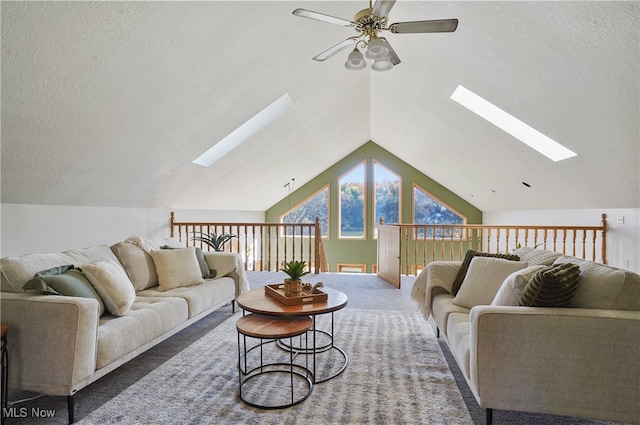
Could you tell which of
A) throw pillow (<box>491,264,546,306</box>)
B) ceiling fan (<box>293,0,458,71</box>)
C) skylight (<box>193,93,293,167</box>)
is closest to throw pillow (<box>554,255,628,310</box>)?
throw pillow (<box>491,264,546,306</box>)

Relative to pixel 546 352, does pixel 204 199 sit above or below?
above

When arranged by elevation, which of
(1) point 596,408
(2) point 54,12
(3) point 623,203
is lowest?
(1) point 596,408

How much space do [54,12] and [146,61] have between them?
2.30 feet

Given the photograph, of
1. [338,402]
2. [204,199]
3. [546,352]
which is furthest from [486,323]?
[204,199]

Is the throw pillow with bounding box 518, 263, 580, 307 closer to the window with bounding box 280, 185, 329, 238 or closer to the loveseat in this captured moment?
the loveseat

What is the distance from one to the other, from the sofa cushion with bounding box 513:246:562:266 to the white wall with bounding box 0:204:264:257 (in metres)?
4.24

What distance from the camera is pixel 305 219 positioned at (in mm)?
9336

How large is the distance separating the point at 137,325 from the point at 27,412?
0.66m

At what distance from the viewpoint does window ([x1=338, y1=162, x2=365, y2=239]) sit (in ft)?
29.8

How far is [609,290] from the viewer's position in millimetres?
1748

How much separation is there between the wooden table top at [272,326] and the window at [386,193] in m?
6.79

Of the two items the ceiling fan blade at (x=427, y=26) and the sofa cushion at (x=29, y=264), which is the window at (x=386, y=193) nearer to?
the ceiling fan blade at (x=427, y=26)

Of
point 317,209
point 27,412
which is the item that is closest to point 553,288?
point 27,412

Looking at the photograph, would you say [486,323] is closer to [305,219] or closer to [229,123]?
[229,123]
